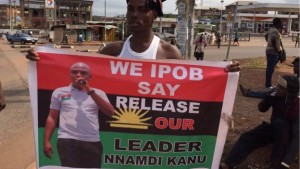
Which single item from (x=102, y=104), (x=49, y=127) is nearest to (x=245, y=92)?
(x=102, y=104)

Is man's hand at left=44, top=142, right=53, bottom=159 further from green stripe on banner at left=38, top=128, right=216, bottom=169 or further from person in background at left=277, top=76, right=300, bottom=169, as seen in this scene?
person in background at left=277, top=76, right=300, bottom=169

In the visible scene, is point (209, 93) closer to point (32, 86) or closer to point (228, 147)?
point (32, 86)

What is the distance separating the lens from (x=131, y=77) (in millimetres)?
2869

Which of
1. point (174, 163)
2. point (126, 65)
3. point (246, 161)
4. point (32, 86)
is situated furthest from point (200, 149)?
point (246, 161)

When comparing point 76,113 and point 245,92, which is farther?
point 245,92

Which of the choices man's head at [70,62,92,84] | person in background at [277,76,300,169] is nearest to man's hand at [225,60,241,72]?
man's head at [70,62,92,84]

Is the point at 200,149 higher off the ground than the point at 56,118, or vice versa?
the point at 56,118

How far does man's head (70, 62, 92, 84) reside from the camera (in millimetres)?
2828

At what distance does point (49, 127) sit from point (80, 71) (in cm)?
44

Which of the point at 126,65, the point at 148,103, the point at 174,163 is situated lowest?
the point at 174,163

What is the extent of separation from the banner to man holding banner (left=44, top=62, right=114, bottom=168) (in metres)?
0.03

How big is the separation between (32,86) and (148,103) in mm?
808

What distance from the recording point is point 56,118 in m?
2.84

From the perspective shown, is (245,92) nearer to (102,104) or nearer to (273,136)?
(273,136)
